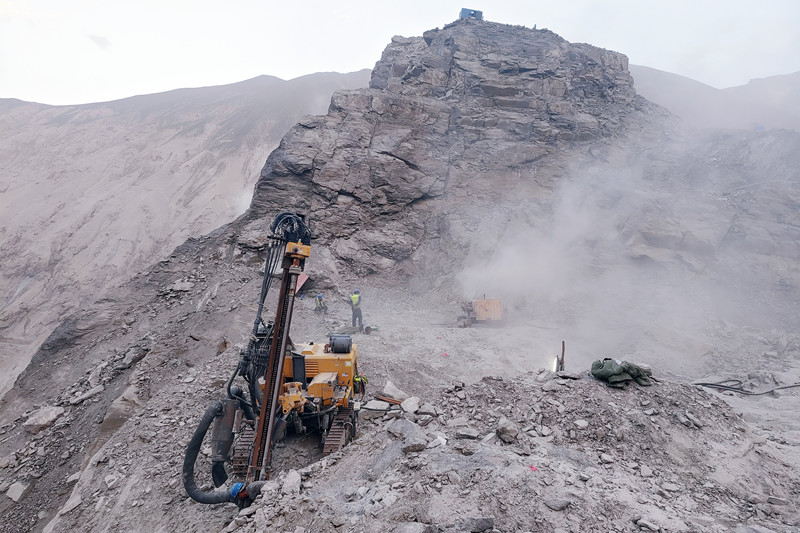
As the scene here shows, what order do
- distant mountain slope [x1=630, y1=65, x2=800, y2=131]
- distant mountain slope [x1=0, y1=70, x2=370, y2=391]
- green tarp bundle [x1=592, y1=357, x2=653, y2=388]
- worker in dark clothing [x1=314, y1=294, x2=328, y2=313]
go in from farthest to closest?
distant mountain slope [x1=630, y1=65, x2=800, y2=131] < distant mountain slope [x1=0, y1=70, x2=370, y2=391] < worker in dark clothing [x1=314, y1=294, x2=328, y2=313] < green tarp bundle [x1=592, y1=357, x2=653, y2=388]

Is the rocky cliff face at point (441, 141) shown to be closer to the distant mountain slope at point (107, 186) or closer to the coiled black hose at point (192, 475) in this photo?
the coiled black hose at point (192, 475)

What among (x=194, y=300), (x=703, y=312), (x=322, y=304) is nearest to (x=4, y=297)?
(x=194, y=300)

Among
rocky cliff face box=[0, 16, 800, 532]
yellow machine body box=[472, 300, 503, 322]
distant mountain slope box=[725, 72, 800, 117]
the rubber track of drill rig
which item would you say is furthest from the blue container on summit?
distant mountain slope box=[725, 72, 800, 117]

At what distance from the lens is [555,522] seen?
3688mm

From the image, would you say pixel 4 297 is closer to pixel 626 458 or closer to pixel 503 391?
pixel 503 391

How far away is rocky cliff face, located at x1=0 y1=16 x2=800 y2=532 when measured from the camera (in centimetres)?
491

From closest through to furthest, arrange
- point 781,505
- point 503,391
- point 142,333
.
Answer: point 781,505 → point 503,391 → point 142,333

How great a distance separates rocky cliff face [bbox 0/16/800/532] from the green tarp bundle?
0.40 metres

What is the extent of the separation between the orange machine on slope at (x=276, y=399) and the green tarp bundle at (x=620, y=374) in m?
4.34

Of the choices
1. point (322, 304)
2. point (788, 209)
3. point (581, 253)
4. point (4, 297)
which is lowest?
point (4, 297)

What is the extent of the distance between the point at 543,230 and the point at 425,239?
6009 millimetres

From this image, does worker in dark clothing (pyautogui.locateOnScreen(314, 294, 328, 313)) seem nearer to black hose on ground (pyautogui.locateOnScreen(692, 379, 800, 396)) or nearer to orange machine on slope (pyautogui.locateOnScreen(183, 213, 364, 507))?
orange machine on slope (pyautogui.locateOnScreen(183, 213, 364, 507))

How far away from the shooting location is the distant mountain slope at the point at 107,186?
80.6 feet

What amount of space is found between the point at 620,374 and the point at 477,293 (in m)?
10.8
